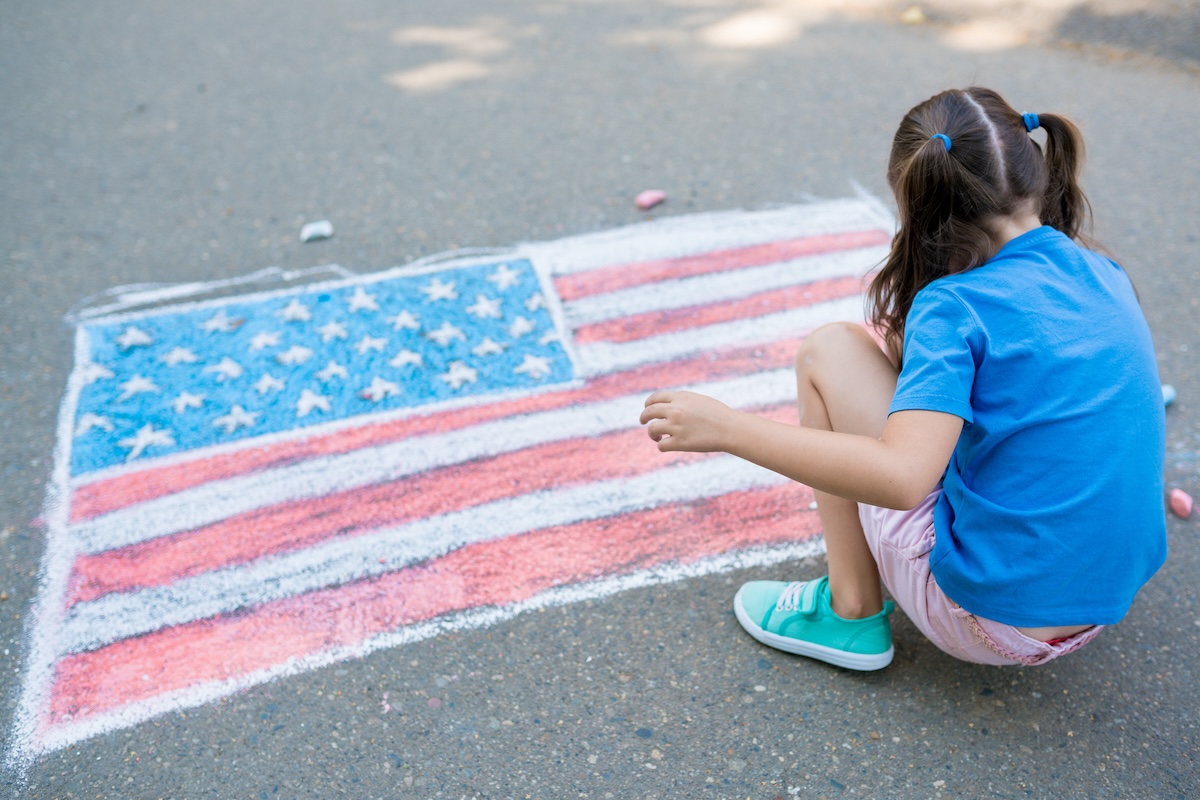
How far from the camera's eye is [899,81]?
3.93 metres

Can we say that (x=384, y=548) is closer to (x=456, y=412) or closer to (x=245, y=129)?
(x=456, y=412)

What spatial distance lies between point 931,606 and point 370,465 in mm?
1346

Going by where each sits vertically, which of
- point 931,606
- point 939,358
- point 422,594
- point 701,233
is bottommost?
point 422,594

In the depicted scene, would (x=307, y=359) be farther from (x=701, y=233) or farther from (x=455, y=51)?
(x=455, y=51)

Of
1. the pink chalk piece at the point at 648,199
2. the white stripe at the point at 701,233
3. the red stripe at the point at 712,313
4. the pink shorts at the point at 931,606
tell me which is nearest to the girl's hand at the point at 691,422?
the pink shorts at the point at 931,606

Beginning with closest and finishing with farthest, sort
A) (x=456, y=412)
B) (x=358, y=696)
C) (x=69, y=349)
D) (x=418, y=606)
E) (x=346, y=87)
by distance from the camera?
(x=358, y=696) → (x=418, y=606) → (x=456, y=412) → (x=69, y=349) → (x=346, y=87)

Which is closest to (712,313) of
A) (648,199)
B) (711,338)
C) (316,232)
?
(711,338)

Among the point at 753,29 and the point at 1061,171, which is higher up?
the point at 1061,171

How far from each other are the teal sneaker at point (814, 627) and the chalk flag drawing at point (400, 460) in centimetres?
19

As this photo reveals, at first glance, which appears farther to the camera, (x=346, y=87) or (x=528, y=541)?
(x=346, y=87)

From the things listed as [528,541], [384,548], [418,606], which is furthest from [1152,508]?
[384,548]

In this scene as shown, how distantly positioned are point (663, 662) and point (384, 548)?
68 cm

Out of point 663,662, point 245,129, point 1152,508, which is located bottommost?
point 663,662

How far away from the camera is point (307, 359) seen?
262 cm
